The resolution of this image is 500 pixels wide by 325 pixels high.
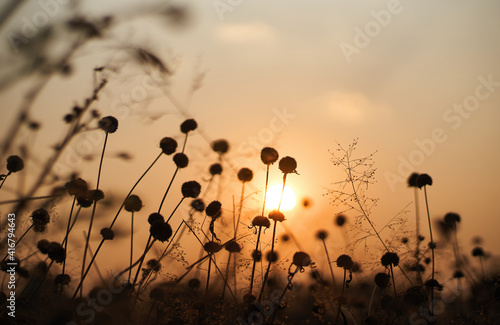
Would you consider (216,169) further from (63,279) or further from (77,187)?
(63,279)

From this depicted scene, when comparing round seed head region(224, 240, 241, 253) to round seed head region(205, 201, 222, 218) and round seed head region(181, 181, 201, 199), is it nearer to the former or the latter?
round seed head region(205, 201, 222, 218)

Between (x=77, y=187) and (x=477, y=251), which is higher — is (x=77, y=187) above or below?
above

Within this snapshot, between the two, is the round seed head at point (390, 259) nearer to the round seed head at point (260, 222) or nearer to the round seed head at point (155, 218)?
the round seed head at point (260, 222)

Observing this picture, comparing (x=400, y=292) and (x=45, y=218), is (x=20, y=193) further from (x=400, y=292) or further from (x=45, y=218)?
(x=400, y=292)

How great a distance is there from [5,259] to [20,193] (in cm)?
54

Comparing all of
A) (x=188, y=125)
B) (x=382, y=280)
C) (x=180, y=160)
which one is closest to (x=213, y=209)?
(x=180, y=160)

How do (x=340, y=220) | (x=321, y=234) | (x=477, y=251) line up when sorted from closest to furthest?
(x=321, y=234) < (x=340, y=220) < (x=477, y=251)

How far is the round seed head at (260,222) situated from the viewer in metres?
3.10

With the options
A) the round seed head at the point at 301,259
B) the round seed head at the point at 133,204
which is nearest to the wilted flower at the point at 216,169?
the round seed head at the point at 133,204

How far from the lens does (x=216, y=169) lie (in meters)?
4.16

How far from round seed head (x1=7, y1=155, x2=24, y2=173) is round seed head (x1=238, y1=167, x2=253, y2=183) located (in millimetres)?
1883

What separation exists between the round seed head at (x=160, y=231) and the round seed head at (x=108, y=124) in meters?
0.97

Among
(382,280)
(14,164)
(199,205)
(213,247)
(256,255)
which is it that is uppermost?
(14,164)

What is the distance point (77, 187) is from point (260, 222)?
1.53 m
